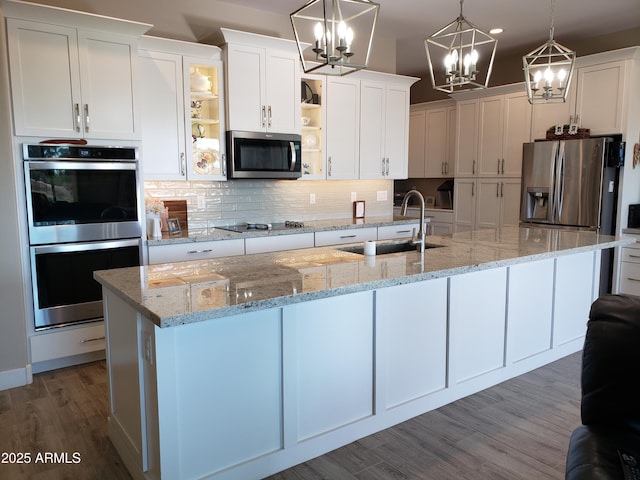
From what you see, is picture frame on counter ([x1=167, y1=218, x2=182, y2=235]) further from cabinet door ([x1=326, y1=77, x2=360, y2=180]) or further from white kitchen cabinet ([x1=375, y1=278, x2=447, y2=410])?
white kitchen cabinet ([x1=375, y1=278, x2=447, y2=410])

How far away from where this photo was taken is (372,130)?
530 centimetres

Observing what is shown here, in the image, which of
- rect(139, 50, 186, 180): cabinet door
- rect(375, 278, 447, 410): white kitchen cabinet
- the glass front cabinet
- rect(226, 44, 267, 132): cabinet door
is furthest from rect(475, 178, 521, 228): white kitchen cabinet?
rect(139, 50, 186, 180): cabinet door

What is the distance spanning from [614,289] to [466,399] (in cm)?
299

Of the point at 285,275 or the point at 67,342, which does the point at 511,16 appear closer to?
the point at 285,275

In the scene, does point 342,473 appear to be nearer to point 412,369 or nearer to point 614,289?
point 412,369

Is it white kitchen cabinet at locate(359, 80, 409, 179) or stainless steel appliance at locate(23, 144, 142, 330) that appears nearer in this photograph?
stainless steel appliance at locate(23, 144, 142, 330)

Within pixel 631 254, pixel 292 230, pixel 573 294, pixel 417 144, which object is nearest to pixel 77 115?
pixel 292 230

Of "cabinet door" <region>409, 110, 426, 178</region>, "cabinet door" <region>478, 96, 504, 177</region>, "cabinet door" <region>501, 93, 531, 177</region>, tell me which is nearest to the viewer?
"cabinet door" <region>501, 93, 531, 177</region>

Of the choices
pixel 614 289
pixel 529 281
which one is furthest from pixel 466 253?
pixel 614 289

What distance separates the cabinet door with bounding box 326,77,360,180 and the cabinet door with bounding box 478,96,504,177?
1.88 metres

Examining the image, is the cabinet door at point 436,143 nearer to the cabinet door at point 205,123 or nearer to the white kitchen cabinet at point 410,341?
the cabinet door at point 205,123

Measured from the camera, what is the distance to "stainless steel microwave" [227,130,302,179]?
429cm

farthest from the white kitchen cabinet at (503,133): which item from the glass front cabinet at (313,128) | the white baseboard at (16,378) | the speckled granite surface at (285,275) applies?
the white baseboard at (16,378)

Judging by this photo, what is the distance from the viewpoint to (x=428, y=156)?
7055 millimetres
